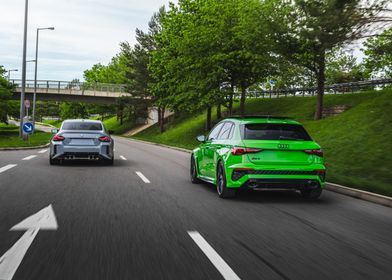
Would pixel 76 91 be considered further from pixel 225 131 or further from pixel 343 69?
pixel 225 131

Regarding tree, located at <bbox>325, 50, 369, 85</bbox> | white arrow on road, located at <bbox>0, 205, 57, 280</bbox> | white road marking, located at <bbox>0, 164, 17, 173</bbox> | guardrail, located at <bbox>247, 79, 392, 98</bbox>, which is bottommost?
white road marking, located at <bbox>0, 164, 17, 173</bbox>

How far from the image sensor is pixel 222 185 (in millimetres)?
8633

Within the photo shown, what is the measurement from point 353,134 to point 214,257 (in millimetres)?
17661

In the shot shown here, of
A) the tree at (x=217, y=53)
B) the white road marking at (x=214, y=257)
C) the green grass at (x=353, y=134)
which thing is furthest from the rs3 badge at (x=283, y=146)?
the tree at (x=217, y=53)

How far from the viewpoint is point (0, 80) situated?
179 feet

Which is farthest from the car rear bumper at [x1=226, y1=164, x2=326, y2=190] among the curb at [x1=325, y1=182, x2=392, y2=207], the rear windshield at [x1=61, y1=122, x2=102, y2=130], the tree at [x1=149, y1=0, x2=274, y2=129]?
the tree at [x1=149, y1=0, x2=274, y2=129]

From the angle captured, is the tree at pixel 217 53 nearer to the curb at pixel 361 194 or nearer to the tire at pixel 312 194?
the curb at pixel 361 194

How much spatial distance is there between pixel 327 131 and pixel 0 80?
140 feet

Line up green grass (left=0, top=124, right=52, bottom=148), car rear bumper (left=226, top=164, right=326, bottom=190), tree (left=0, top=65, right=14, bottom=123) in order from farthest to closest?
1. tree (left=0, top=65, right=14, bottom=123)
2. green grass (left=0, top=124, right=52, bottom=148)
3. car rear bumper (left=226, top=164, right=326, bottom=190)

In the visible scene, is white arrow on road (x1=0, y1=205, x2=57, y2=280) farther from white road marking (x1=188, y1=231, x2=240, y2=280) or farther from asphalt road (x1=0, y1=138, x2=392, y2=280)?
white road marking (x1=188, y1=231, x2=240, y2=280)

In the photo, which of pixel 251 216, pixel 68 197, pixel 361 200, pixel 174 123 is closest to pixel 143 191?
pixel 68 197

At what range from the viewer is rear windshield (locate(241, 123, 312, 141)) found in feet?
27.8

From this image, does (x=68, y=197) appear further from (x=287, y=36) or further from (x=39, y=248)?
(x=287, y=36)

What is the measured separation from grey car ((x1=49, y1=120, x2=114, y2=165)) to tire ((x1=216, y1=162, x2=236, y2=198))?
21.2 feet
